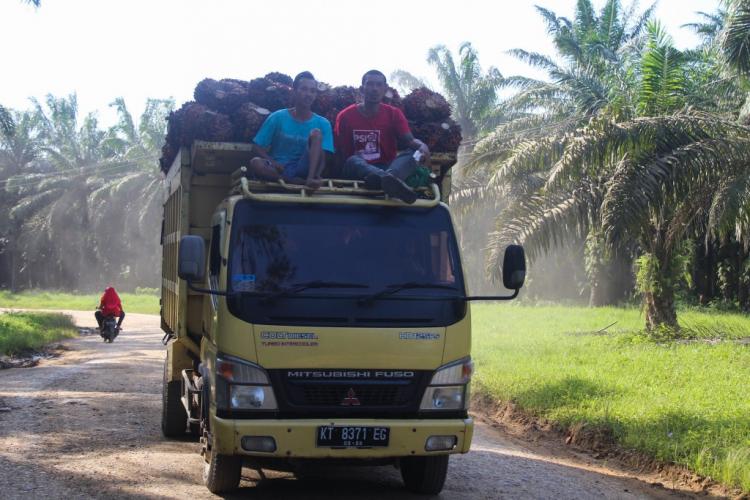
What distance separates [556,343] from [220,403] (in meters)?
13.3

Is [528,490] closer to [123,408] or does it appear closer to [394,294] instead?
[394,294]

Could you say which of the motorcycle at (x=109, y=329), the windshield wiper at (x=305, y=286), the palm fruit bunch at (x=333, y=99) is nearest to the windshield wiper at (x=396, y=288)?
the windshield wiper at (x=305, y=286)

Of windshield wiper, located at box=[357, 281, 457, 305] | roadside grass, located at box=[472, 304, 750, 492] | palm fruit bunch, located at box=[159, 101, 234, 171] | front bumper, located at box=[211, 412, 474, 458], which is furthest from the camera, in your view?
roadside grass, located at box=[472, 304, 750, 492]

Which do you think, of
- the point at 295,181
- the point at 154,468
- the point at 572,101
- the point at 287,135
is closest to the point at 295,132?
the point at 287,135

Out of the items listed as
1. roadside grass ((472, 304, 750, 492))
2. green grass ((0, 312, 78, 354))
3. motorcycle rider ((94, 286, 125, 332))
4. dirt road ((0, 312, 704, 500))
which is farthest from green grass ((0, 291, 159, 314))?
dirt road ((0, 312, 704, 500))

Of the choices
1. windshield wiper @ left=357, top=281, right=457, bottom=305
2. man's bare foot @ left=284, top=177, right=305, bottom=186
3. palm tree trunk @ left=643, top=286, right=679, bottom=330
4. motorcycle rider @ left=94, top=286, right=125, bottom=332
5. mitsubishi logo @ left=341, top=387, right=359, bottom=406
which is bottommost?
motorcycle rider @ left=94, top=286, right=125, bottom=332

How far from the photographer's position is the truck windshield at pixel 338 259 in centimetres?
621

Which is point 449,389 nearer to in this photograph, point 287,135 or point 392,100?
point 287,135

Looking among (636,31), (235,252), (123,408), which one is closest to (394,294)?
(235,252)

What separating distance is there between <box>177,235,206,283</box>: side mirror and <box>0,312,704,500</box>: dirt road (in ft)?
5.22

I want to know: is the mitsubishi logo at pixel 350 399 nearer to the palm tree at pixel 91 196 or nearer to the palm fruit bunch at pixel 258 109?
the palm fruit bunch at pixel 258 109

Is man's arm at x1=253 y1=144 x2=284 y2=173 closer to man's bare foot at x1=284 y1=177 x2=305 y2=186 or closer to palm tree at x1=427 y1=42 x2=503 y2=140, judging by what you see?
man's bare foot at x1=284 y1=177 x2=305 y2=186

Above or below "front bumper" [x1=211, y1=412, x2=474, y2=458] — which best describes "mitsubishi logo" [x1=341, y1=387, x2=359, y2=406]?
above

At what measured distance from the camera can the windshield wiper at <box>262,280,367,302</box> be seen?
6.17m
